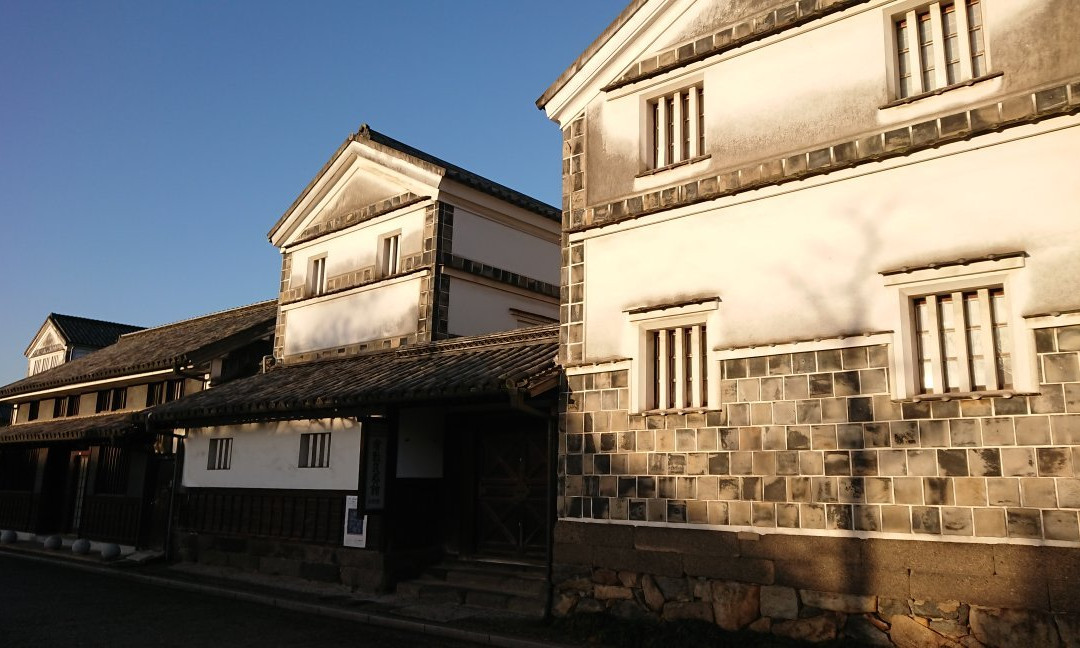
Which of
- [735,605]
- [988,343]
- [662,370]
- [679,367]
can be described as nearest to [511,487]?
[662,370]

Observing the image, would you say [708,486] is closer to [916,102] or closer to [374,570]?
[916,102]

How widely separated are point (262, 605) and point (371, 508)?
8.10ft

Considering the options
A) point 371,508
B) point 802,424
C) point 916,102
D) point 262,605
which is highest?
point 916,102

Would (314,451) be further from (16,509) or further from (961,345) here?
(16,509)

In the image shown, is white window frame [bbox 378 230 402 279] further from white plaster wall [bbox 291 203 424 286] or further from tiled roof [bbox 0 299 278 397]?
tiled roof [bbox 0 299 278 397]

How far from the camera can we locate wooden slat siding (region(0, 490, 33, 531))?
25.3 meters

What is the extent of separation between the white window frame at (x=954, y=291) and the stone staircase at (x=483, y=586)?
5819 millimetres

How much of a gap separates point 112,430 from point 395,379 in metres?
10.7

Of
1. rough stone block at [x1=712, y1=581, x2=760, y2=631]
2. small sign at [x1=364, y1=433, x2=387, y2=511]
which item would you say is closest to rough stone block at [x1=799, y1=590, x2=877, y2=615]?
rough stone block at [x1=712, y1=581, x2=760, y2=631]

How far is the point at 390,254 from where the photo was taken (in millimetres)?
17859

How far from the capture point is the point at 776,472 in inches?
363

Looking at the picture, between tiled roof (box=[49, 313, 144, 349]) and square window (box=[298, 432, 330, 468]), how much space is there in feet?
78.7

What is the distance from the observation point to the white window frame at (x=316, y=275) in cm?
1961

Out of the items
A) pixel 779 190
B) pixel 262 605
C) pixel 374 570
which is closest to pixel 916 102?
pixel 779 190
